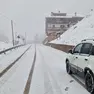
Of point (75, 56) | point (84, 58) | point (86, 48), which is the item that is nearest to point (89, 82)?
point (84, 58)

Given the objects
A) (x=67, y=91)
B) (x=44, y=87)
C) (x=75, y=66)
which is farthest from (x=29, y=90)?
(x=75, y=66)

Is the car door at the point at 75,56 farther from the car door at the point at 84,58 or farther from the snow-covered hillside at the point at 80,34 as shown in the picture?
the snow-covered hillside at the point at 80,34

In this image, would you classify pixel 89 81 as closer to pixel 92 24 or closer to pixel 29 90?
pixel 29 90

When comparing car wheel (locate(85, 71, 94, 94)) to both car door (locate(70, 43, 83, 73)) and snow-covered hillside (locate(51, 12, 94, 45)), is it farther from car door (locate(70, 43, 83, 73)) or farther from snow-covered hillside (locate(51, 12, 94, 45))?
snow-covered hillside (locate(51, 12, 94, 45))

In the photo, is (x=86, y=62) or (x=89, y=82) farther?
(x=86, y=62)

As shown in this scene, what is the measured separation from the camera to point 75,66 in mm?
9641

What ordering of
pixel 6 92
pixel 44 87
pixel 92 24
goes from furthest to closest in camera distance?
pixel 92 24 → pixel 44 87 → pixel 6 92

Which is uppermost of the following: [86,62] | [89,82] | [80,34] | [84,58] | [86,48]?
[86,48]

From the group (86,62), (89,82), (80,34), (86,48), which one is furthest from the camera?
(80,34)

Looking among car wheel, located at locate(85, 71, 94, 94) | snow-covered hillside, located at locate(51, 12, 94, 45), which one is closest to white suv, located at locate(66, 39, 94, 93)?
car wheel, located at locate(85, 71, 94, 94)

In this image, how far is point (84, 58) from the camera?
321 inches

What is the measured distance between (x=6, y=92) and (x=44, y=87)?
1.48 metres

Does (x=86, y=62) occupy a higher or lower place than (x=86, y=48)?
lower

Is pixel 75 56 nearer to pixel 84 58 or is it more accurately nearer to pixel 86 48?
pixel 86 48
